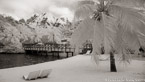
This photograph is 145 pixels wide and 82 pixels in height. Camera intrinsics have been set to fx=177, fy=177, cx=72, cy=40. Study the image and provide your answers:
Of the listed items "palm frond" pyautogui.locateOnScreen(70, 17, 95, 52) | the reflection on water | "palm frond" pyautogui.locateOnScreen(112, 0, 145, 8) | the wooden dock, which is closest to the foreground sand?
"palm frond" pyautogui.locateOnScreen(70, 17, 95, 52)

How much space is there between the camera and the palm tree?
9.92 m

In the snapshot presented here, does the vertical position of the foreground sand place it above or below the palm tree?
below

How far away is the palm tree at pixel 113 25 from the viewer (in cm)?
992

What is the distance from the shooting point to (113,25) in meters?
10.6

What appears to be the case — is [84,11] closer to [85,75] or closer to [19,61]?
[85,75]

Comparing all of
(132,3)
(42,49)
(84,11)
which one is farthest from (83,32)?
(42,49)

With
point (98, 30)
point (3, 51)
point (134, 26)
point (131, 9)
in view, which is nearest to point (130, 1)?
point (131, 9)

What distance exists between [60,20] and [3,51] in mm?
73257

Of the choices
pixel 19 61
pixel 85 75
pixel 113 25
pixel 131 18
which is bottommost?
pixel 19 61

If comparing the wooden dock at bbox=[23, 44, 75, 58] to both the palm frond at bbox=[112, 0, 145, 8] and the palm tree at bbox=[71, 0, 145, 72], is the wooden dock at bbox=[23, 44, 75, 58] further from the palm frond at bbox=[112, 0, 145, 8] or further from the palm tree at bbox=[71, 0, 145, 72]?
the palm frond at bbox=[112, 0, 145, 8]

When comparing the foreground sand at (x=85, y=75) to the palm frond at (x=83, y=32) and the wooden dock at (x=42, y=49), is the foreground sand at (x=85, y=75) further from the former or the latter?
the wooden dock at (x=42, y=49)

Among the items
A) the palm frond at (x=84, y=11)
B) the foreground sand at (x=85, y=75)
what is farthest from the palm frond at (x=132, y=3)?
the foreground sand at (x=85, y=75)

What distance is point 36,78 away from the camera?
977 centimetres

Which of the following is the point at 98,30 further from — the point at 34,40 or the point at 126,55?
the point at 34,40
